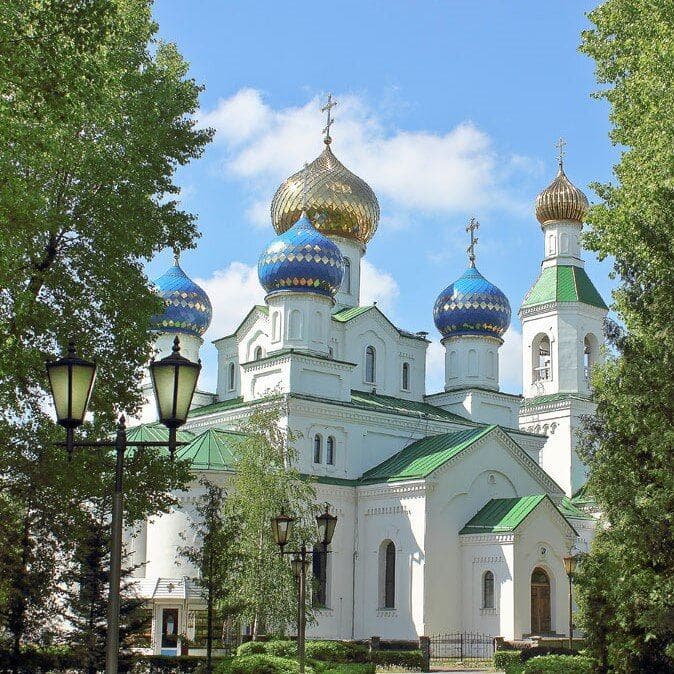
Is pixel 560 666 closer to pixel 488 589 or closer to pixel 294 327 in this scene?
pixel 488 589

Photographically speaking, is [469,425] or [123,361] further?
[469,425]

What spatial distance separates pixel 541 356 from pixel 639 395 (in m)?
27.3

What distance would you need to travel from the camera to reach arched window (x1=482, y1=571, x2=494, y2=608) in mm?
30297

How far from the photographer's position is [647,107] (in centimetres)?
1538

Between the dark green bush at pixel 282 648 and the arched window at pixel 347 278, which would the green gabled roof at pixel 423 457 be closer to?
the arched window at pixel 347 278

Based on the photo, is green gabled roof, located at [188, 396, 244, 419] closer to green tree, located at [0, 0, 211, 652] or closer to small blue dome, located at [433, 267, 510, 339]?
small blue dome, located at [433, 267, 510, 339]

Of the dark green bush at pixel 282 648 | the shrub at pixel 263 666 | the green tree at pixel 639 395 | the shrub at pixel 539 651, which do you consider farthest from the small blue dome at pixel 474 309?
the green tree at pixel 639 395

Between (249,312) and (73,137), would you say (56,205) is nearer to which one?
(73,137)

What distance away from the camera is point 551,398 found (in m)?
40.0

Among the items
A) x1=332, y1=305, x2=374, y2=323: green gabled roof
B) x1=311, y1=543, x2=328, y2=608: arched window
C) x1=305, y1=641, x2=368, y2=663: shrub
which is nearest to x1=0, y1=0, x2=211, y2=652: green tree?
x1=305, y1=641, x2=368, y2=663: shrub

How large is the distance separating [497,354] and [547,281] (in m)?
5.54

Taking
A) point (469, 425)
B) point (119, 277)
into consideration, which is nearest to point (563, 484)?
point (469, 425)

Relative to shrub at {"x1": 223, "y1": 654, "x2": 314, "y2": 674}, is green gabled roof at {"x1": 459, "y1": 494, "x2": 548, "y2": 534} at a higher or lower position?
higher

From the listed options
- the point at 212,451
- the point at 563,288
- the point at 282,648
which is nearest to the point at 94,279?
the point at 282,648
